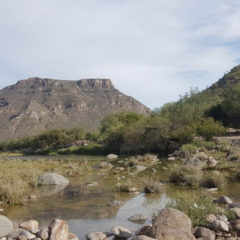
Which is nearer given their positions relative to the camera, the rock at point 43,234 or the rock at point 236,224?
the rock at point 43,234

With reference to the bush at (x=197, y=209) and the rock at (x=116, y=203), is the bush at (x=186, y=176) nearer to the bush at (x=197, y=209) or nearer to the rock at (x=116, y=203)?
the rock at (x=116, y=203)

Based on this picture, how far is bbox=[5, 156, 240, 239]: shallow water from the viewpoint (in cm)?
1015

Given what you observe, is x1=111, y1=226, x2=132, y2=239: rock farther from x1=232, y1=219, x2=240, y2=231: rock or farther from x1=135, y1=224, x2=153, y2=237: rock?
x1=232, y1=219, x2=240, y2=231: rock

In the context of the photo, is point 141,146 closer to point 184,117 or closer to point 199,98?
point 184,117

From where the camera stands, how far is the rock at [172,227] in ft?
24.3

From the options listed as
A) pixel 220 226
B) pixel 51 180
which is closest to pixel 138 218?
pixel 220 226

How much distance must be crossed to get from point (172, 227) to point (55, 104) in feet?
489

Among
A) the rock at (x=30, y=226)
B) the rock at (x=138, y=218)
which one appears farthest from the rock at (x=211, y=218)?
the rock at (x=30, y=226)

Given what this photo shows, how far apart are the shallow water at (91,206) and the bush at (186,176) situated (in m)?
0.84

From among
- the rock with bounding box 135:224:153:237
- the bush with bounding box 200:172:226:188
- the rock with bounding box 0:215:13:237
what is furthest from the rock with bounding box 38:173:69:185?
the rock with bounding box 135:224:153:237

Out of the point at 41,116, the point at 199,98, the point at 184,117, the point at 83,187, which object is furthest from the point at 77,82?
the point at 83,187

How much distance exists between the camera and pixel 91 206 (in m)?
12.5

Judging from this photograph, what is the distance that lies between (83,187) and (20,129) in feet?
403

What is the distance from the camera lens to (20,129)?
134375 mm
